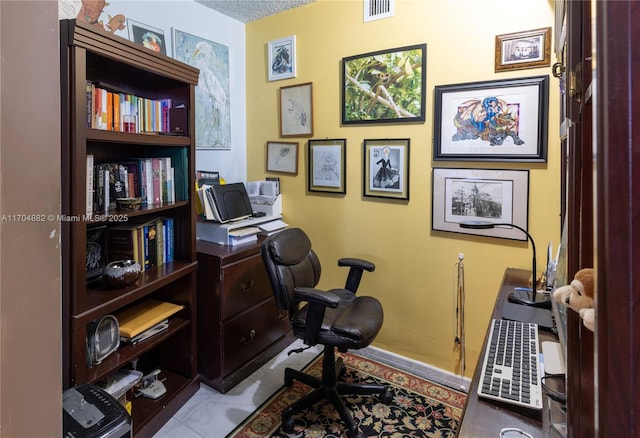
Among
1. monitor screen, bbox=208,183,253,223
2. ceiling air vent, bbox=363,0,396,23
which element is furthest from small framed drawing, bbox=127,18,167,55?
ceiling air vent, bbox=363,0,396,23

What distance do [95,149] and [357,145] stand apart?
1.55m

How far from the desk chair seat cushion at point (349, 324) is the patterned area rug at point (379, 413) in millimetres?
430

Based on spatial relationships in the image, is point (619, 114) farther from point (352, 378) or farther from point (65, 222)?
point (352, 378)

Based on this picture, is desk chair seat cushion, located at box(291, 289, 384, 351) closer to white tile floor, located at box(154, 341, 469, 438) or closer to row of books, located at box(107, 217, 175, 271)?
white tile floor, located at box(154, 341, 469, 438)

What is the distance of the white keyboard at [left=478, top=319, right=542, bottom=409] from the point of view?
0.95 m

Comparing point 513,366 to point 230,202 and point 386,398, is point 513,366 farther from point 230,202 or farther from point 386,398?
point 230,202

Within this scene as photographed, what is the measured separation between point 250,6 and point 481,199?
208 centimetres

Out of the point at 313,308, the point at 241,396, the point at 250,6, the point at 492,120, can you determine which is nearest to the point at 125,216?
the point at 313,308

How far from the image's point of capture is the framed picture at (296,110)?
105 inches

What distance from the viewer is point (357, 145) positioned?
2510 millimetres

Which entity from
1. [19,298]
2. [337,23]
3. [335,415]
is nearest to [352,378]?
[335,415]

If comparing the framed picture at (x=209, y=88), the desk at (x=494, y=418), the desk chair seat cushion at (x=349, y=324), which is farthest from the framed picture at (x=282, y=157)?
the desk at (x=494, y=418)

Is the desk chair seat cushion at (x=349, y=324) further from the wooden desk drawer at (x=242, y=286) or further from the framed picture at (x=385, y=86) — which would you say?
the framed picture at (x=385, y=86)

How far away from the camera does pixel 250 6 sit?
2645 millimetres
